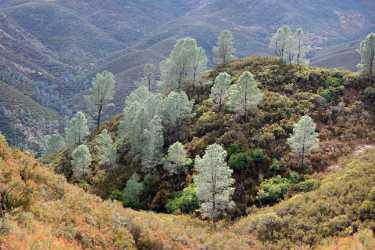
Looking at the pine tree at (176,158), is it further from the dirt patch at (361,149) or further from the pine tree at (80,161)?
the dirt patch at (361,149)

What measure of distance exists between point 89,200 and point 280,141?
35.8 metres

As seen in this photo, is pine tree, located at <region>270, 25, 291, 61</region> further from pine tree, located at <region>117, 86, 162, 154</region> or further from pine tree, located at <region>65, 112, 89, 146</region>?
pine tree, located at <region>65, 112, 89, 146</region>

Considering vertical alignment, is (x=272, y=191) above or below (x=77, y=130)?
below

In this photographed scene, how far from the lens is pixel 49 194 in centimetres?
1936

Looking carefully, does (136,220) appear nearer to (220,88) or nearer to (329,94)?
(220,88)

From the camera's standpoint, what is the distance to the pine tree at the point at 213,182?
41656mm

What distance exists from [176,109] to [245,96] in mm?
10198

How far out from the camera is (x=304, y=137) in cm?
4753

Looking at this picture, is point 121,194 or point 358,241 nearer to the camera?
point 358,241

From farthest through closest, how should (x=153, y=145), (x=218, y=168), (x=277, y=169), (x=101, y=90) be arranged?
(x=101, y=90), (x=153, y=145), (x=277, y=169), (x=218, y=168)

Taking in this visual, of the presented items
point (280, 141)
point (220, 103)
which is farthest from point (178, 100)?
point (280, 141)

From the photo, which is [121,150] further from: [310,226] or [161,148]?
[310,226]

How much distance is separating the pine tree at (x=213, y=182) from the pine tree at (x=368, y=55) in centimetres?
3412

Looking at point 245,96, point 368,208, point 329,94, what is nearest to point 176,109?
point 245,96
